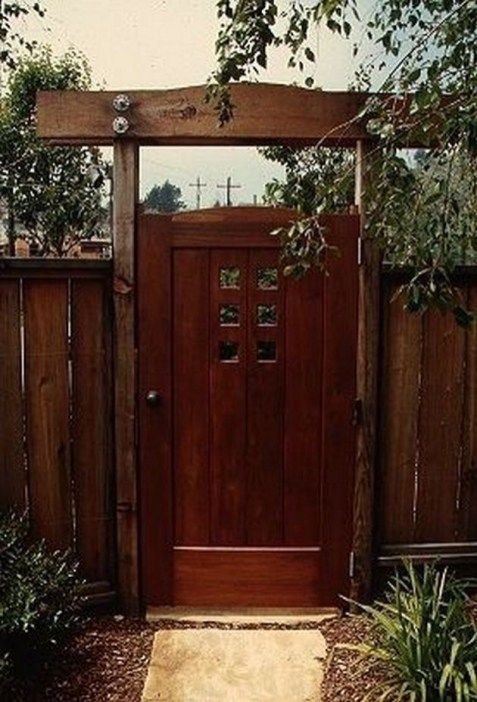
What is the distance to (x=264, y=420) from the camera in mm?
3240

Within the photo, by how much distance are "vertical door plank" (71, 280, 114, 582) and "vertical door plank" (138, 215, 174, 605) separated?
0.49 feet

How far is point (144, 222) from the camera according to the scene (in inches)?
121

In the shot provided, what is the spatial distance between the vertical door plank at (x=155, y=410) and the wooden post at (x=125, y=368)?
38 millimetres

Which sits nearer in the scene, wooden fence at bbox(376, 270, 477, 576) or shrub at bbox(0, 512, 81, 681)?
shrub at bbox(0, 512, 81, 681)

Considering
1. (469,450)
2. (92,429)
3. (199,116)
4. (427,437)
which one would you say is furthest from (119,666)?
(199,116)

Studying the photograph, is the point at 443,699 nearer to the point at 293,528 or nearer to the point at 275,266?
the point at 293,528

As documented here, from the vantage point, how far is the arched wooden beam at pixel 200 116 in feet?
9.82

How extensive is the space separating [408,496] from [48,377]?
5.44 feet

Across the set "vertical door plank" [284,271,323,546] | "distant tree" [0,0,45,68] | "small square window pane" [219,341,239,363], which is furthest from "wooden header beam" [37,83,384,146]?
"distant tree" [0,0,45,68]

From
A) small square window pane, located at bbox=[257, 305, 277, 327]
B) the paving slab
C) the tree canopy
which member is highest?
the tree canopy

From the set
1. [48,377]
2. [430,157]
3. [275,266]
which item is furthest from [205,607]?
[430,157]

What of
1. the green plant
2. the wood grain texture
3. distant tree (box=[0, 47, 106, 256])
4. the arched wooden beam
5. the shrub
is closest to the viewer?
the green plant

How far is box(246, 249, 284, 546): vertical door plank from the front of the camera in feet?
10.4

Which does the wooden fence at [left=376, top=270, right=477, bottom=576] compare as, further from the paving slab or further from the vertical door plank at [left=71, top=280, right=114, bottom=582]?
the vertical door plank at [left=71, top=280, right=114, bottom=582]
